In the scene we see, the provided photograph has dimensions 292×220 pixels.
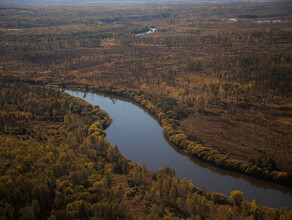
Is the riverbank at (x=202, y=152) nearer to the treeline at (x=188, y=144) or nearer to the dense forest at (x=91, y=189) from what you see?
the treeline at (x=188, y=144)

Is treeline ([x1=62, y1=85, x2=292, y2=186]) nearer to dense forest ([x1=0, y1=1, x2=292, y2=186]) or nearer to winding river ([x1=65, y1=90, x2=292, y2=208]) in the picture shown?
dense forest ([x1=0, y1=1, x2=292, y2=186])

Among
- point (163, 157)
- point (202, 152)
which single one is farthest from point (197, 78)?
point (202, 152)

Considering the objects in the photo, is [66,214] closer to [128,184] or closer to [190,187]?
[128,184]

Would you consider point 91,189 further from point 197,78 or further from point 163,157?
point 197,78

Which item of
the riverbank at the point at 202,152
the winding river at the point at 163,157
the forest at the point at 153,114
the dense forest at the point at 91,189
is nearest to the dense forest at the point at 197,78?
the riverbank at the point at 202,152

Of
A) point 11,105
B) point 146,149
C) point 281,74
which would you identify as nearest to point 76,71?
point 11,105
